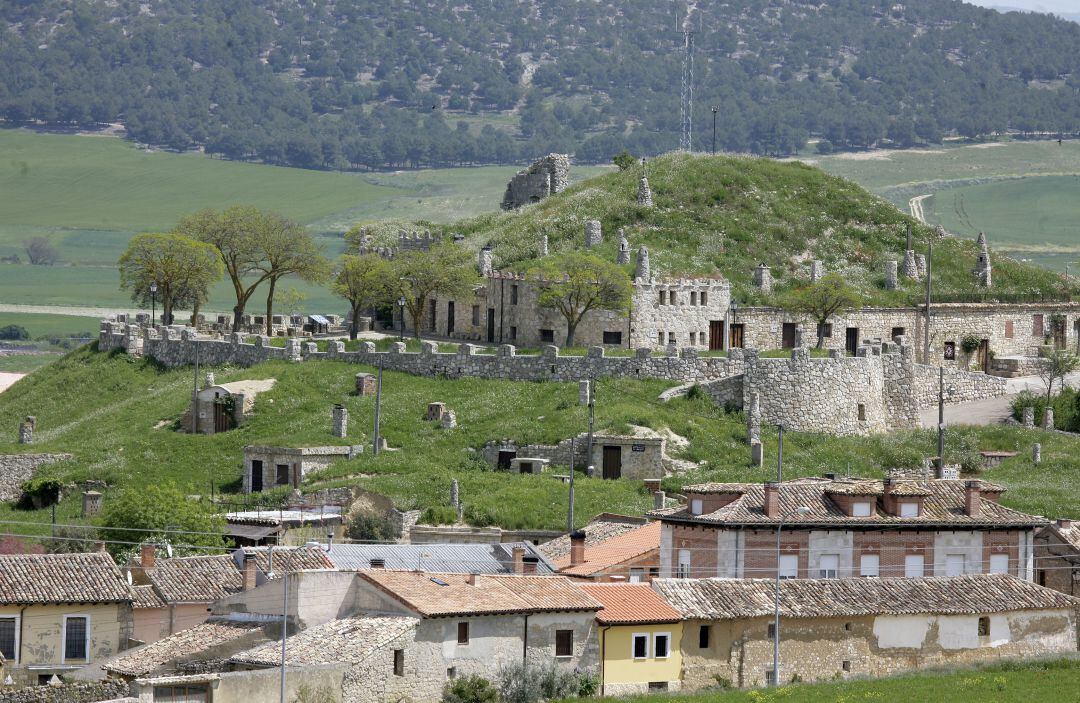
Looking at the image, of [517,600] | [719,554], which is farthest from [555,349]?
[517,600]

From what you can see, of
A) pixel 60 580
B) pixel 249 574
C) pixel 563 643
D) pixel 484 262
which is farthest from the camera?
pixel 484 262

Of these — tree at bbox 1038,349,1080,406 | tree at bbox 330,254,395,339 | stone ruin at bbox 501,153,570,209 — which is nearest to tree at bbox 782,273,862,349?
tree at bbox 1038,349,1080,406

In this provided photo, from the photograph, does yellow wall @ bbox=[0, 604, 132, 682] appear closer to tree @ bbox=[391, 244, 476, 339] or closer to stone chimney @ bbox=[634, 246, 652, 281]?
tree @ bbox=[391, 244, 476, 339]

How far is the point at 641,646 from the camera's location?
63969mm

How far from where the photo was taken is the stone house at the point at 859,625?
6488 cm

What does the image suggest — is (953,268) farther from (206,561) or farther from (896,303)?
(206,561)

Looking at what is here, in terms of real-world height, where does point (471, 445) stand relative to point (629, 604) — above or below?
above

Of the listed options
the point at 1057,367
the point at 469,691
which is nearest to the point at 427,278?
the point at 1057,367

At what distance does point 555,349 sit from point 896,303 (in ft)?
77.3

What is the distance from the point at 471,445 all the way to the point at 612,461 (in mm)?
5680

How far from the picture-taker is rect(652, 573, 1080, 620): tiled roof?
2571 inches

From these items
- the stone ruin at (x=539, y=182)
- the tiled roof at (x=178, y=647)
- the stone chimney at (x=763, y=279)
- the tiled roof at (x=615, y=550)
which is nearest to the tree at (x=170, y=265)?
the stone chimney at (x=763, y=279)

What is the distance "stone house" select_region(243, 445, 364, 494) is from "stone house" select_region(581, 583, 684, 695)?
26.6 metres

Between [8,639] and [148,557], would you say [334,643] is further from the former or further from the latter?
[148,557]
